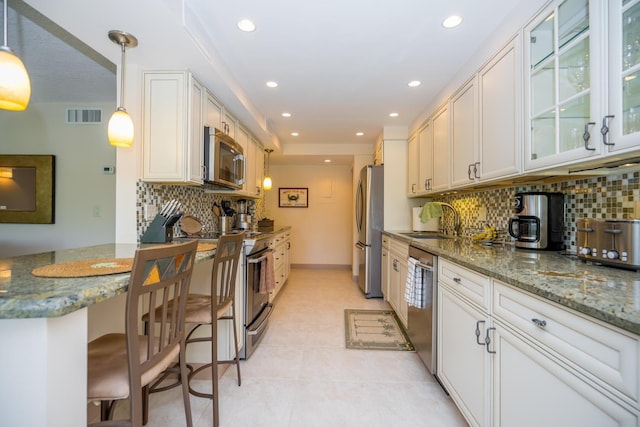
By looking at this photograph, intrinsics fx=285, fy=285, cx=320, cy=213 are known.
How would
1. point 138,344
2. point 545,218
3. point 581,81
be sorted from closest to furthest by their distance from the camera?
point 138,344 < point 581,81 < point 545,218

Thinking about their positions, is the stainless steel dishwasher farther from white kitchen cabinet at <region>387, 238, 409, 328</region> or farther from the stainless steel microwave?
the stainless steel microwave

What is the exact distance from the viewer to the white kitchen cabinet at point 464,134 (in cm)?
215

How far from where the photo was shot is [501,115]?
5.96 ft

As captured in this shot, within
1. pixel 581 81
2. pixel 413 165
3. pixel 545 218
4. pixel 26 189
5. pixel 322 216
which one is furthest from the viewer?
pixel 322 216

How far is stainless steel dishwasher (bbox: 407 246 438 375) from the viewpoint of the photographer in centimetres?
192

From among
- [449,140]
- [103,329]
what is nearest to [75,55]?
[103,329]

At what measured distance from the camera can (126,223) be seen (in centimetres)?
211

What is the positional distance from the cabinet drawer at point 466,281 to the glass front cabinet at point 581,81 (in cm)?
67

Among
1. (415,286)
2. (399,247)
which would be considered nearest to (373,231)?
(399,247)

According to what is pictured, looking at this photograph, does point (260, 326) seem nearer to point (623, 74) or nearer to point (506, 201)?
point (506, 201)

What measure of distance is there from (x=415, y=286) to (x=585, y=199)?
1131 mm

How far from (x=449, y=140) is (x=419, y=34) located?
99cm

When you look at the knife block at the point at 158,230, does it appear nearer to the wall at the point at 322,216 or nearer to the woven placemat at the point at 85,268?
the woven placemat at the point at 85,268

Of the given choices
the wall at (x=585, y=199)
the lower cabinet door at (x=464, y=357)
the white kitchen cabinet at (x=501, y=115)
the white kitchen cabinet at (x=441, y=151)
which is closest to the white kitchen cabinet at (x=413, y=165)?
the white kitchen cabinet at (x=441, y=151)
